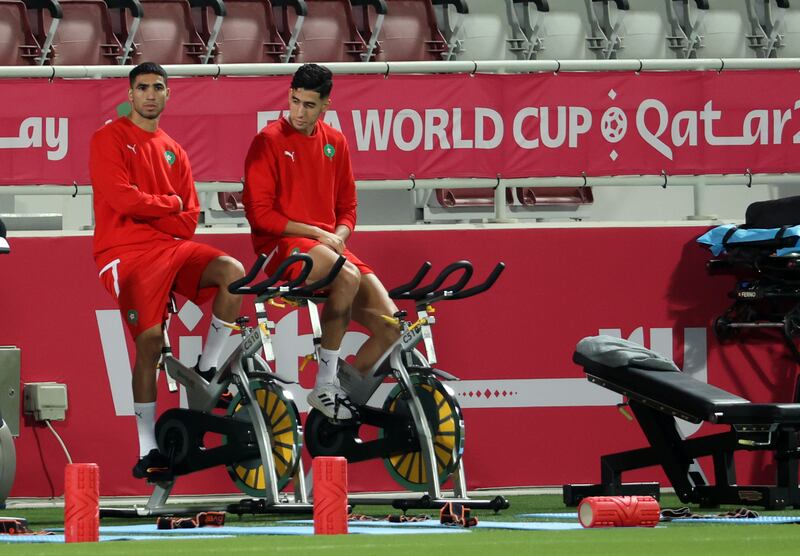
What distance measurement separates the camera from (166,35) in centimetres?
1270

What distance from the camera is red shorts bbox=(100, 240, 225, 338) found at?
25.9ft

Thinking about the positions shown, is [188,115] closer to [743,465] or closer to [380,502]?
[380,502]

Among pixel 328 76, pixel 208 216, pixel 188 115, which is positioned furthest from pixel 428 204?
pixel 328 76

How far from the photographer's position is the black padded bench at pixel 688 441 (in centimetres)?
782

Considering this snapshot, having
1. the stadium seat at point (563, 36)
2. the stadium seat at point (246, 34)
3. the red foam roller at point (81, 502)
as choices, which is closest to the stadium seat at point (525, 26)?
the stadium seat at point (563, 36)

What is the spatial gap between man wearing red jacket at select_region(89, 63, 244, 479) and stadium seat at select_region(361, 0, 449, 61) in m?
Result: 5.76

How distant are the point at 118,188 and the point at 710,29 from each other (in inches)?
350

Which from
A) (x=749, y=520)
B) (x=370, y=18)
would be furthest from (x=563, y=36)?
(x=749, y=520)

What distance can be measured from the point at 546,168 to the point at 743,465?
7.19 feet

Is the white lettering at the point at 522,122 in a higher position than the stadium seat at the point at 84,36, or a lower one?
lower

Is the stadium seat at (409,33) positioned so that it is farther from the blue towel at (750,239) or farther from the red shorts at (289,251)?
the red shorts at (289,251)

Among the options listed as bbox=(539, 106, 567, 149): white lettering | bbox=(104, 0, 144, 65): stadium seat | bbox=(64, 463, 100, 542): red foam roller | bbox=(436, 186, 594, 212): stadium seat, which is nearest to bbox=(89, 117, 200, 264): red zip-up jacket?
bbox=(64, 463, 100, 542): red foam roller

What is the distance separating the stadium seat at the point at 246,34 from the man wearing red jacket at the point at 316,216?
186 inches

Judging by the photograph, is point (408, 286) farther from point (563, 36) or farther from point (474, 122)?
point (563, 36)
